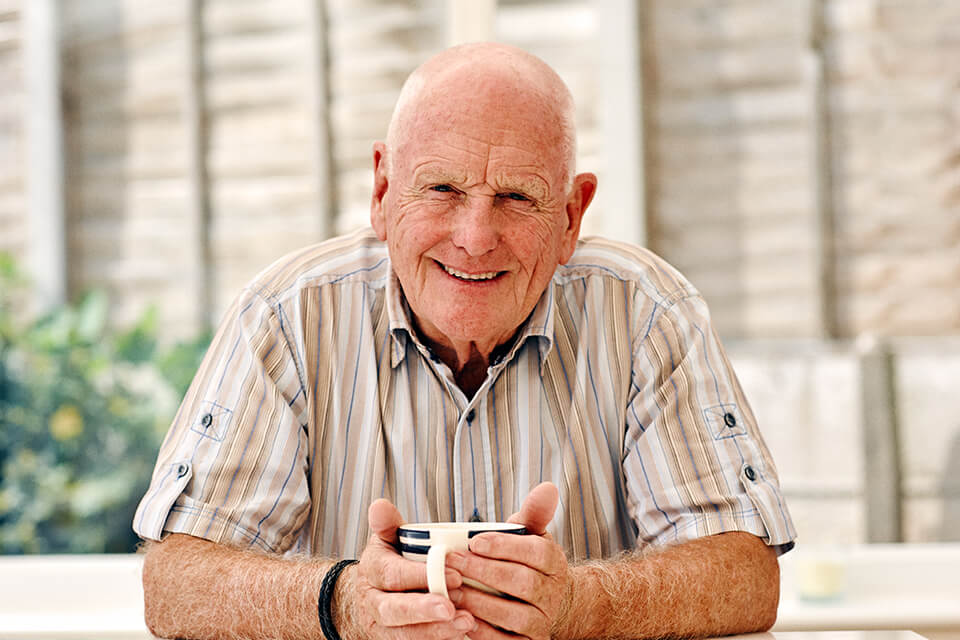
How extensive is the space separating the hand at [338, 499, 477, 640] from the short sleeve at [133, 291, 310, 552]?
0.29 m

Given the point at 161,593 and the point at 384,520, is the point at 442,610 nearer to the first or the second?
the point at 384,520

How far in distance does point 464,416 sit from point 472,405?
0.7 inches

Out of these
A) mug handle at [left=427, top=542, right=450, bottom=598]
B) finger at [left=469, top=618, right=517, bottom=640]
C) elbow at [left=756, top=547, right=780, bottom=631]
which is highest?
mug handle at [left=427, top=542, right=450, bottom=598]

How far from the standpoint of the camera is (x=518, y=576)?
2.78 feet

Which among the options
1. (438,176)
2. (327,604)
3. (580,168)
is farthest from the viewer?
(580,168)

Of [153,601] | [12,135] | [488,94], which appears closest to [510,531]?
[153,601]

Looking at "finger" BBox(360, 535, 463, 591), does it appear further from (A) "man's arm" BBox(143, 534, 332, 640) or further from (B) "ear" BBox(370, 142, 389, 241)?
(B) "ear" BBox(370, 142, 389, 241)

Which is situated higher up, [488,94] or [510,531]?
[488,94]

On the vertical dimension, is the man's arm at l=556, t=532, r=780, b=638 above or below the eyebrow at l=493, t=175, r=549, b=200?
below

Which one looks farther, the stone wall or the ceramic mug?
the stone wall

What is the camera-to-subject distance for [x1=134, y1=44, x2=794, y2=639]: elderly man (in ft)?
3.49

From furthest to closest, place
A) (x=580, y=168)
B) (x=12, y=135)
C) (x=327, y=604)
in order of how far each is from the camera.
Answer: (x=12, y=135) → (x=580, y=168) → (x=327, y=604)

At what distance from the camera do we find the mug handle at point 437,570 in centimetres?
81

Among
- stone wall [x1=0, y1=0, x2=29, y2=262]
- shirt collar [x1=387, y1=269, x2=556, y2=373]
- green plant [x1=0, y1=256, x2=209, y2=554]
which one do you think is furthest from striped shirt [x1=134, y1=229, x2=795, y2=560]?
stone wall [x1=0, y1=0, x2=29, y2=262]
